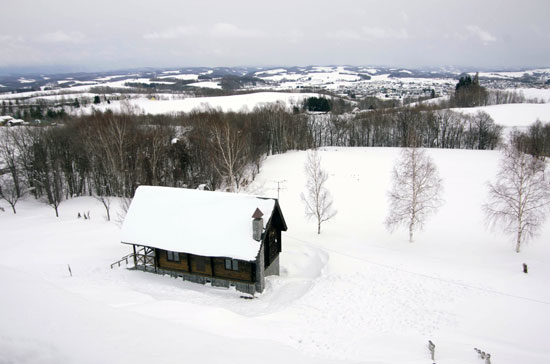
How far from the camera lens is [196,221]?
2248cm

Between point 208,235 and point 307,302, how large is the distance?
715 cm

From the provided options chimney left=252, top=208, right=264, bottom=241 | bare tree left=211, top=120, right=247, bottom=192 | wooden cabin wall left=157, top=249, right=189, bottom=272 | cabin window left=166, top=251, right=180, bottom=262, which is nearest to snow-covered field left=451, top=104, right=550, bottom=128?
bare tree left=211, top=120, right=247, bottom=192

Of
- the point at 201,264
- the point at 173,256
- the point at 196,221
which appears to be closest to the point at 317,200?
the point at 196,221

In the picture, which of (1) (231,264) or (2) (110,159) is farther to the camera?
(2) (110,159)

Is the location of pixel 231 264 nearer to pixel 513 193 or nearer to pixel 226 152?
pixel 513 193

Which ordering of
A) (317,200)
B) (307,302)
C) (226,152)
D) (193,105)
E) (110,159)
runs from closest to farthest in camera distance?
(307,302) < (317,200) < (110,159) < (226,152) < (193,105)

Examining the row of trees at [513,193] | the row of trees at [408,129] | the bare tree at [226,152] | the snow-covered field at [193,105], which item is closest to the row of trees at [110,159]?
the bare tree at [226,152]

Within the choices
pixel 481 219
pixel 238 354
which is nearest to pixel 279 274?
pixel 238 354

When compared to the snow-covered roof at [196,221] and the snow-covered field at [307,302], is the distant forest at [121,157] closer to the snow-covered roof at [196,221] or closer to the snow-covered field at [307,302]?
the snow-covered field at [307,302]

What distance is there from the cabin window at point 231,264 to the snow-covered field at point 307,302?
146 cm

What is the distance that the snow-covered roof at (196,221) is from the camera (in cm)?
2092

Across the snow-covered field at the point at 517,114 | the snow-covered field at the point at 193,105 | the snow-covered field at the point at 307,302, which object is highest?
the snow-covered field at the point at 193,105

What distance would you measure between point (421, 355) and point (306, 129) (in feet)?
207

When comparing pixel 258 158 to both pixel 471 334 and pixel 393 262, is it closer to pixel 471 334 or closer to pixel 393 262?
pixel 393 262
